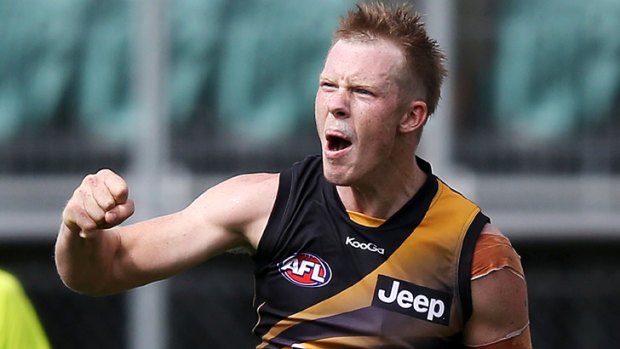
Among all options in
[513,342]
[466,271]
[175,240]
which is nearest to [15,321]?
[175,240]

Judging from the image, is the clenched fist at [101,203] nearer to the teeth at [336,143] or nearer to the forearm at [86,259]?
the forearm at [86,259]

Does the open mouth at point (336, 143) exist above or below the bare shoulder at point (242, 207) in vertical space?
above

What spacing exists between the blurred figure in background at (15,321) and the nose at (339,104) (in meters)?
0.86

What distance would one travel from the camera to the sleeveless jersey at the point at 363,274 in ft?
12.4

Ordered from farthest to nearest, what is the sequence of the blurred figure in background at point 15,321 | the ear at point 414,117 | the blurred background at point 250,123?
the blurred background at point 250,123, the ear at point 414,117, the blurred figure in background at point 15,321

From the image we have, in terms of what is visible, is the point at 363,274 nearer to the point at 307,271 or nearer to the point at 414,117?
the point at 307,271

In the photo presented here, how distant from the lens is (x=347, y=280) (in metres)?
3.80

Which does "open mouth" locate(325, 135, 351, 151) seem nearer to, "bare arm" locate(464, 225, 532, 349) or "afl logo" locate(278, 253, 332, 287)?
"afl logo" locate(278, 253, 332, 287)

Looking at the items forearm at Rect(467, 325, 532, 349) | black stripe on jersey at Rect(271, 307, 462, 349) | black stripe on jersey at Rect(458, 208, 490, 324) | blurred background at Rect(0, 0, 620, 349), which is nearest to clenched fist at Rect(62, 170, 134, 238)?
black stripe on jersey at Rect(271, 307, 462, 349)

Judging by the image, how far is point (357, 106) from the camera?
3.72 meters

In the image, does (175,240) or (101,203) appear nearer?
(101,203)

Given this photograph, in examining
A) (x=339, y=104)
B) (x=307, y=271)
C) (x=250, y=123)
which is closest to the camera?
(x=339, y=104)

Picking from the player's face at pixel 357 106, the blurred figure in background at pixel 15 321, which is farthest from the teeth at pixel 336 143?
the blurred figure in background at pixel 15 321

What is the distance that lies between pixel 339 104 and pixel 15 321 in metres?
0.92
